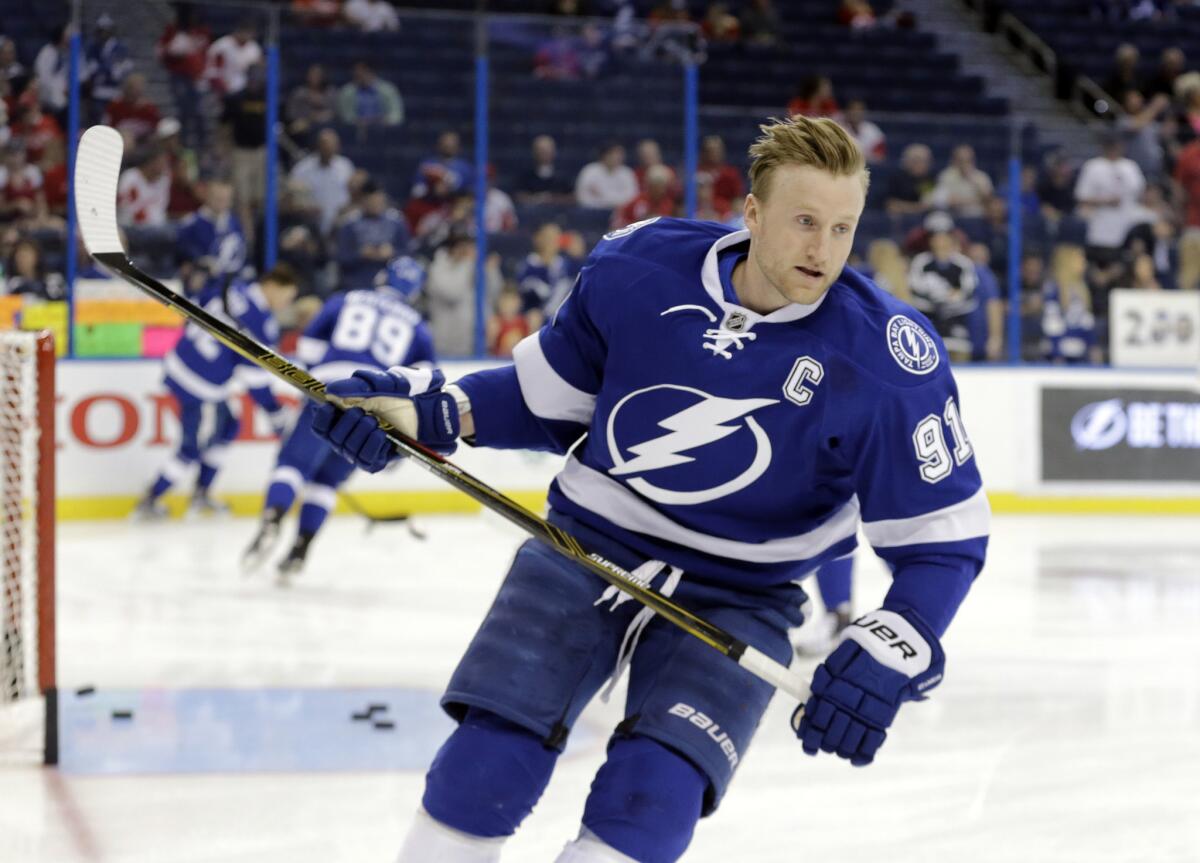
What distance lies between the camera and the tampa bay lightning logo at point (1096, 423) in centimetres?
896

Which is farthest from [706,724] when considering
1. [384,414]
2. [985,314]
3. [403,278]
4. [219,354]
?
[985,314]

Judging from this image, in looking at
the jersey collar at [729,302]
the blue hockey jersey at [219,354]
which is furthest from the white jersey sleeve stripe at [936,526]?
the blue hockey jersey at [219,354]

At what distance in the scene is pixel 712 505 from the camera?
2.10m

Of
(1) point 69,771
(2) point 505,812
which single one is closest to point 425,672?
(1) point 69,771

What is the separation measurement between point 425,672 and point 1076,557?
3.67m

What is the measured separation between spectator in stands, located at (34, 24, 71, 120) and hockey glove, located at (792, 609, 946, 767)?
6.52 m

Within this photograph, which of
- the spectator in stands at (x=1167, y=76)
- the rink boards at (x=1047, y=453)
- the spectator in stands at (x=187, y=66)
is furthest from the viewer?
→ the spectator in stands at (x=1167, y=76)

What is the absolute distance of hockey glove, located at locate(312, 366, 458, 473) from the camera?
214 centimetres

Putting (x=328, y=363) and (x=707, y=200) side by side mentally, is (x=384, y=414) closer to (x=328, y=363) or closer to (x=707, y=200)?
(x=328, y=363)

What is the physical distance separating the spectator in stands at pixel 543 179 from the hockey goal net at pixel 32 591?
4835 millimetres

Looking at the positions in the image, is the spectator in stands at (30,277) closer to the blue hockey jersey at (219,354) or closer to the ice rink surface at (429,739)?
the blue hockey jersey at (219,354)

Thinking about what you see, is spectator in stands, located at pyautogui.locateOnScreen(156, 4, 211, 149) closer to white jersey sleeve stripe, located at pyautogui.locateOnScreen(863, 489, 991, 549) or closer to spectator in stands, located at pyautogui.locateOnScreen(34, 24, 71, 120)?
spectator in stands, located at pyautogui.locateOnScreen(34, 24, 71, 120)

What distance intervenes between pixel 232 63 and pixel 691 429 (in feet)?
20.8

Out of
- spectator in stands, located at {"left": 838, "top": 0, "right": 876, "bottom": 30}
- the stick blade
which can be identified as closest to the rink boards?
spectator in stands, located at {"left": 838, "top": 0, "right": 876, "bottom": 30}
